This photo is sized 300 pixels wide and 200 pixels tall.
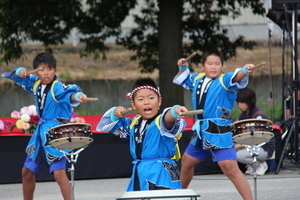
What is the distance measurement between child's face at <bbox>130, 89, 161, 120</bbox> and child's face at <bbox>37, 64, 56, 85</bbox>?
1718 mm

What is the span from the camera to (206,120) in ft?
21.5

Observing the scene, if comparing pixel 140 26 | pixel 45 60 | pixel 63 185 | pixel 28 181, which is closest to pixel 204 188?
pixel 63 185

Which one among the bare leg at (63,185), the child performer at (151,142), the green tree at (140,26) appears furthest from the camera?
the green tree at (140,26)

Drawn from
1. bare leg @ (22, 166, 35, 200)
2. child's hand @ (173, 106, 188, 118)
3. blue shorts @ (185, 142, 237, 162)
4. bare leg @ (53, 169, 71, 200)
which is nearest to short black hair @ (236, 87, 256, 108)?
blue shorts @ (185, 142, 237, 162)

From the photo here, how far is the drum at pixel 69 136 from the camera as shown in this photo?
6059mm

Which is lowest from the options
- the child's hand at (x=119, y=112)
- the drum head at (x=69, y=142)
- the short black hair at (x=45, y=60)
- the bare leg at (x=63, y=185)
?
the bare leg at (x=63, y=185)

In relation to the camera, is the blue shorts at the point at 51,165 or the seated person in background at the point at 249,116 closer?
the blue shorts at the point at 51,165

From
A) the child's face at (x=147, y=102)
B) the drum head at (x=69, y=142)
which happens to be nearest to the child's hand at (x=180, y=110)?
the child's face at (x=147, y=102)

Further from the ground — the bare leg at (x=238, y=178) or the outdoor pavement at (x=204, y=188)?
the bare leg at (x=238, y=178)

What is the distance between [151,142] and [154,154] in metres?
0.10

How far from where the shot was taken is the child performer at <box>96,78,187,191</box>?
5215mm

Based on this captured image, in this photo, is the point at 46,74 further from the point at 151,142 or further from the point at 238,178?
the point at 238,178

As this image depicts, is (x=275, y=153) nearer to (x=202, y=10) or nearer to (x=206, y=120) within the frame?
(x=206, y=120)

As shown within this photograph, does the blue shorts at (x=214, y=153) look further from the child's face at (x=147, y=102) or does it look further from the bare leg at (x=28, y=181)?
the bare leg at (x=28, y=181)
